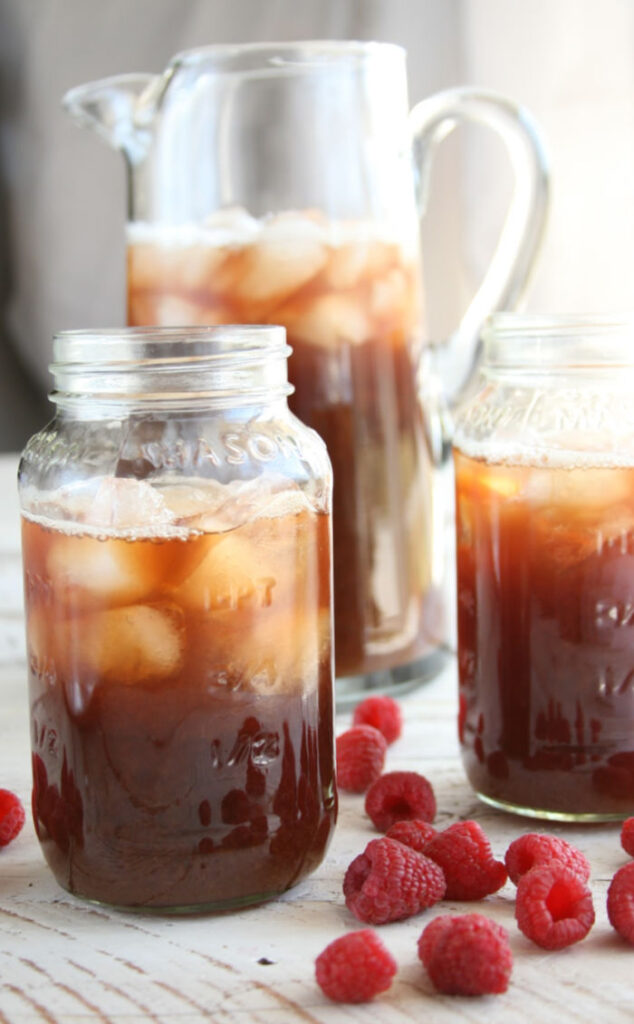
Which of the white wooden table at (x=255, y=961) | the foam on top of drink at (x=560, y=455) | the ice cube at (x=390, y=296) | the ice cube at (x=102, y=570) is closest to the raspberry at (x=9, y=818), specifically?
the white wooden table at (x=255, y=961)

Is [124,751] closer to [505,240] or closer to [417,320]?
[417,320]

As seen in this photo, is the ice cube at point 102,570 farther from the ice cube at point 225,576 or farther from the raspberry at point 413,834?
the raspberry at point 413,834

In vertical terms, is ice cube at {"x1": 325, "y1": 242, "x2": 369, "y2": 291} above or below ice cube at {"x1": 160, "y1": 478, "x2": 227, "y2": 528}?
above

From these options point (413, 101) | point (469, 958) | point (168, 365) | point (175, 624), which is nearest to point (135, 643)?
point (175, 624)

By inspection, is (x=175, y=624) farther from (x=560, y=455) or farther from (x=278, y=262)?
(x=278, y=262)

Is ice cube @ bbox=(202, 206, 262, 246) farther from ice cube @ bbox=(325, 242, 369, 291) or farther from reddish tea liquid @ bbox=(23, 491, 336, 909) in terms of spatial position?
reddish tea liquid @ bbox=(23, 491, 336, 909)

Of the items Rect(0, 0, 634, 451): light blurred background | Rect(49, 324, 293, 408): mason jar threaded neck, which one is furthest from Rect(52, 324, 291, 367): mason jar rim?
Rect(0, 0, 634, 451): light blurred background
